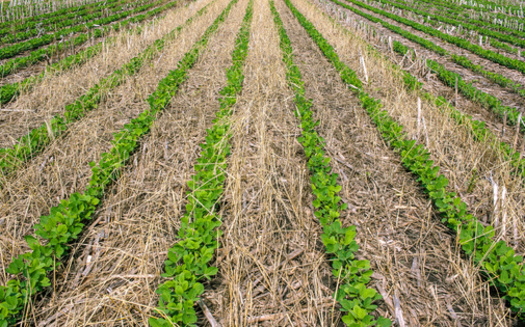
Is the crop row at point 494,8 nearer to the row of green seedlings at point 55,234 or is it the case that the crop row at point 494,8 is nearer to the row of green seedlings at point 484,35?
the row of green seedlings at point 484,35

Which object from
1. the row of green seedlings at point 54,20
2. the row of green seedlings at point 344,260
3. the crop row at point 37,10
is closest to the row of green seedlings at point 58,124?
the row of green seedlings at point 344,260

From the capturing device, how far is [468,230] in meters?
2.58

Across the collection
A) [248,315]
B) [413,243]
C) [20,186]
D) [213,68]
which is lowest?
[248,315]

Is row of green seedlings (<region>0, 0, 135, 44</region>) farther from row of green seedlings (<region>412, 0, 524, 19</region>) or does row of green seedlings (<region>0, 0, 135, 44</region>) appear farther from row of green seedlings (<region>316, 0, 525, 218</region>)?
row of green seedlings (<region>412, 0, 524, 19</region>)

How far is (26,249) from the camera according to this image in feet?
8.61

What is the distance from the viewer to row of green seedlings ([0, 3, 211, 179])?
3.46 metres

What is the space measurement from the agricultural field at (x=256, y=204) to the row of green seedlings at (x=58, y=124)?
0.12 feet

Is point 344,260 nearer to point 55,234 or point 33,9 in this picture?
point 55,234

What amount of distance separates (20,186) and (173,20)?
11.0 m

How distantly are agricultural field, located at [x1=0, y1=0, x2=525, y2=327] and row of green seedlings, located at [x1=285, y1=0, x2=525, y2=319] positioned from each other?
16 millimetres

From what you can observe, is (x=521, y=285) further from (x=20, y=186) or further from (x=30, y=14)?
(x=30, y=14)

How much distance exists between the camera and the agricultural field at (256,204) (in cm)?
217

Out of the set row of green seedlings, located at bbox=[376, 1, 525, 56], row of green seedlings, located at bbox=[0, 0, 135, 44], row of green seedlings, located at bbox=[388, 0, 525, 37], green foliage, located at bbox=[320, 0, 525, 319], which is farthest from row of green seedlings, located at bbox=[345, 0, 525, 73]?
row of green seedlings, located at bbox=[0, 0, 135, 44]

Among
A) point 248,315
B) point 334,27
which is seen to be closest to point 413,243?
point 248,315
